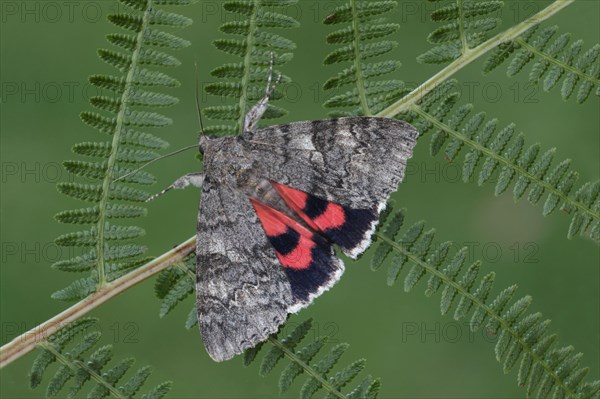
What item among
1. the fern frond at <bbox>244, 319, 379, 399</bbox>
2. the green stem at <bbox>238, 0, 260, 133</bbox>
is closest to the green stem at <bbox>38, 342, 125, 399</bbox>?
the fern frond at <bbox>244, 319, 379, 399</bbox>

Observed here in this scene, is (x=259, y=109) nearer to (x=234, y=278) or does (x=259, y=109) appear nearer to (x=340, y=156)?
(x=340, y=156)

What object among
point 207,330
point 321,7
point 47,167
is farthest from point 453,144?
point 47,167

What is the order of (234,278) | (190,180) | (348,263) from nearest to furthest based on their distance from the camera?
(234,278)
(190,180)
(348,263)

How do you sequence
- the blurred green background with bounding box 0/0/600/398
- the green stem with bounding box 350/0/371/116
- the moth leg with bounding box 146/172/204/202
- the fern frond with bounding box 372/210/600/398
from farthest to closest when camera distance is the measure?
1. the blurred green background with bounding box 0/0/600/398
2. the moth leg with bounding box 146/172/204/202
3. the green stem with bounding box 350/0/371/116
4. the fern frond with bounding box 372/210/600/398

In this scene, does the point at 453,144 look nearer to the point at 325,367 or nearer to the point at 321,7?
the point at 325,367

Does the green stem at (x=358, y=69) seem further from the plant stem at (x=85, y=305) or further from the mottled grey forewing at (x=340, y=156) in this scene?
the plant stem at (x=85, y=305)

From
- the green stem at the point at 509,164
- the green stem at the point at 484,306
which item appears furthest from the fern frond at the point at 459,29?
the green stem at the point at 484,306

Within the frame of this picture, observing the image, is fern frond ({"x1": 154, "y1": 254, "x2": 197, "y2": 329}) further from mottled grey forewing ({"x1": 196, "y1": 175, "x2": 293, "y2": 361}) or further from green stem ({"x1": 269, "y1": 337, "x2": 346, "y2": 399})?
green stem ({"x1": 269, "y1": 337, "x2": 346, "y2": 399})

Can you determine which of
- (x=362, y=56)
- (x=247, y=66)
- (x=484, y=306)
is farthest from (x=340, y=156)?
(x=484, y=306)
